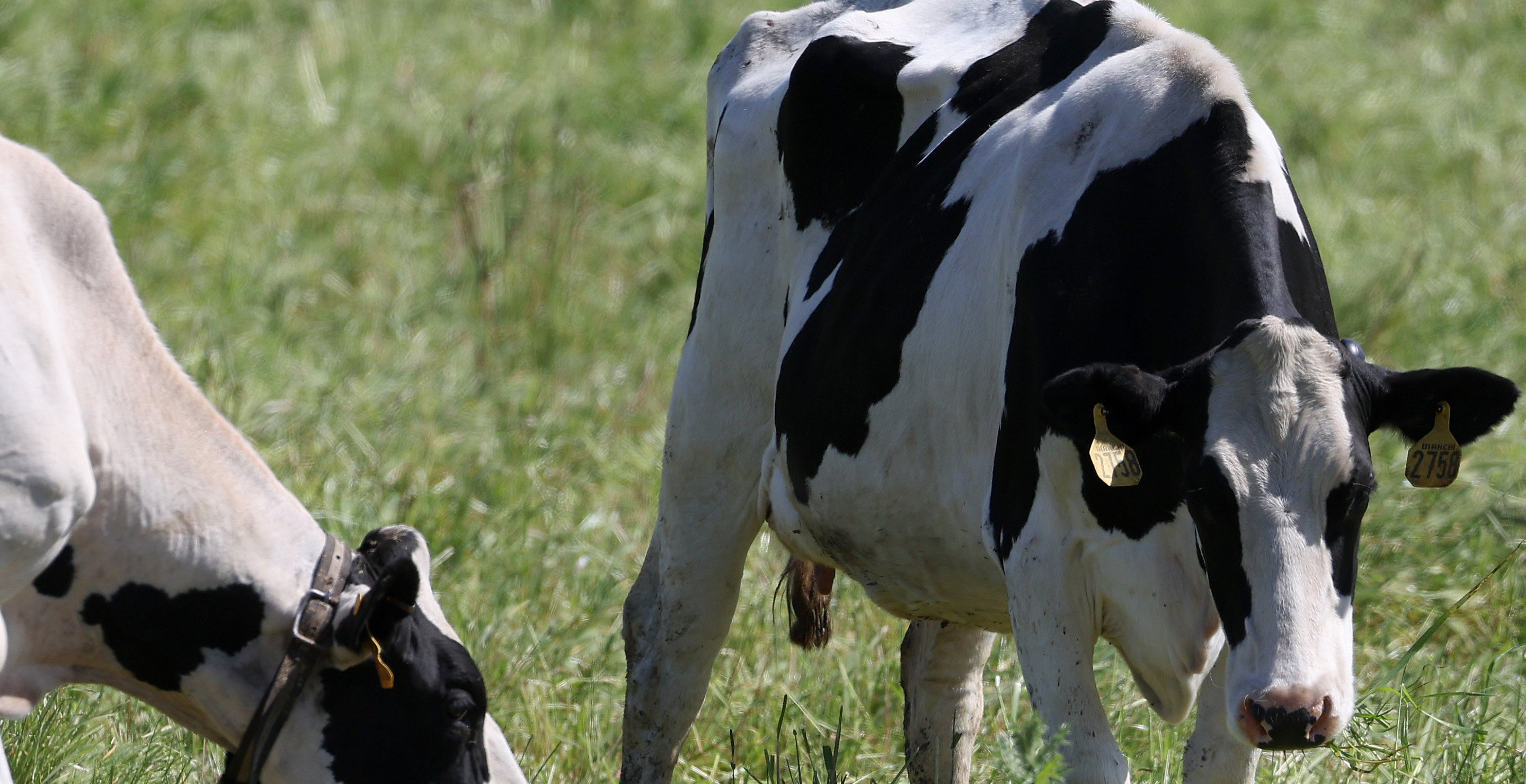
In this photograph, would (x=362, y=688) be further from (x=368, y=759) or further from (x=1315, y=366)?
(x=1315, y=366)

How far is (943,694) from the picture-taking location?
14.3ft

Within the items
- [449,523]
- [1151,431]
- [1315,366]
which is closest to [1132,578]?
[1151,431]

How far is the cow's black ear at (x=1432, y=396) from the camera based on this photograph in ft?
9.05

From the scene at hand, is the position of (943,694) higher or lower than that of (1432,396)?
lower

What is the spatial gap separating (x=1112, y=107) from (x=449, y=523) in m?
3.06

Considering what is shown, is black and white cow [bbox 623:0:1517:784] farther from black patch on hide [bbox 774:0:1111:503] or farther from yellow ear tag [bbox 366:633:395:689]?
yellow ear tag [bbox 366:633:395:689]

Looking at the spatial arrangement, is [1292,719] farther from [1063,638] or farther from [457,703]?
[457,703]

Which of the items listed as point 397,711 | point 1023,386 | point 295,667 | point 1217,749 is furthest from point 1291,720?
point 295,667

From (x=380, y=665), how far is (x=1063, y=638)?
133 cm

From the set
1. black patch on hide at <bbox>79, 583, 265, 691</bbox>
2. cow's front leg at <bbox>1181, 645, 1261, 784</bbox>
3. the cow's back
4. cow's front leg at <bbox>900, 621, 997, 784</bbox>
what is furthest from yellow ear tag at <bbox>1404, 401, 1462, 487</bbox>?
black patch on hide at <bbox>79, 583, 265, 691</bbox>

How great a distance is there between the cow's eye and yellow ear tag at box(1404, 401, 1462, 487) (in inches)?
74.9

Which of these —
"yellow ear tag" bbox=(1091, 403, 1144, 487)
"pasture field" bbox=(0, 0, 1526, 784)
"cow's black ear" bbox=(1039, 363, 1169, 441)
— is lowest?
"pasture field" bbox=(0, 0, 1526, 784)

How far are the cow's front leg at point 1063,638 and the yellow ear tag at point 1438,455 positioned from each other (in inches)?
23.8

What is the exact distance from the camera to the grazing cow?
316 cm
